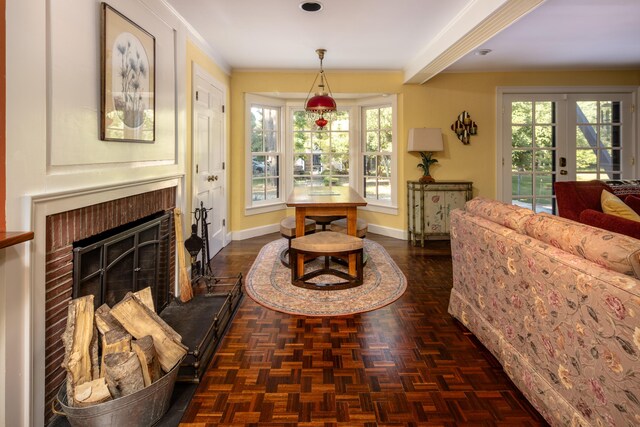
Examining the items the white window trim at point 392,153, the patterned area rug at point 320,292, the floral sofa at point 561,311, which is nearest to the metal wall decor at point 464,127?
the white window trim at point 392,153

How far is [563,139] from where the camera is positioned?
5.75 meters

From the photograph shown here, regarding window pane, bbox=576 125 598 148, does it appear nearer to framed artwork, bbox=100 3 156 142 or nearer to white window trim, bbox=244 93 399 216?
white window trim, bbox=244 93 399 216

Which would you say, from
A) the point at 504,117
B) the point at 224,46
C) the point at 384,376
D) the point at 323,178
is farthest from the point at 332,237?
the point at 504,117

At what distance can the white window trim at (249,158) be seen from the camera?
5.79 meters

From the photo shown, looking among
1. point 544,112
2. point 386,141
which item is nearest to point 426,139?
point 386,141

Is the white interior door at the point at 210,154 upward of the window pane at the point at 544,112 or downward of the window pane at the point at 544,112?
downward

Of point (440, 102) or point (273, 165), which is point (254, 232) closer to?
point (273, 165)

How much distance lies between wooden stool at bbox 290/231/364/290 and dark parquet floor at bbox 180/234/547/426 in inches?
23.5

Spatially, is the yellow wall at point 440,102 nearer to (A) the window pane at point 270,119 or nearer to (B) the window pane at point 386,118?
(B) the window pane at point 386,118

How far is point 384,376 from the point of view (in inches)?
83.0

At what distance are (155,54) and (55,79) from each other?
4.18ft

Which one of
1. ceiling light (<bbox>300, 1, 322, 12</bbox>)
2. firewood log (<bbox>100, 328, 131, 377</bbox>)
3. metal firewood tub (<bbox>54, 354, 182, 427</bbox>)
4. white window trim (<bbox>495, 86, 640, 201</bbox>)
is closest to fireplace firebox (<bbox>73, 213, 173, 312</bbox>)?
firewood log (<bbox>100, 328, 131, 377</bbox>)

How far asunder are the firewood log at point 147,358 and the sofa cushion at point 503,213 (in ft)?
6.36

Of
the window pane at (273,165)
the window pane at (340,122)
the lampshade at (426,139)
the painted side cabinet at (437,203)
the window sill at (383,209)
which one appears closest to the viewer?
the painted side cabinet at (437,203)
